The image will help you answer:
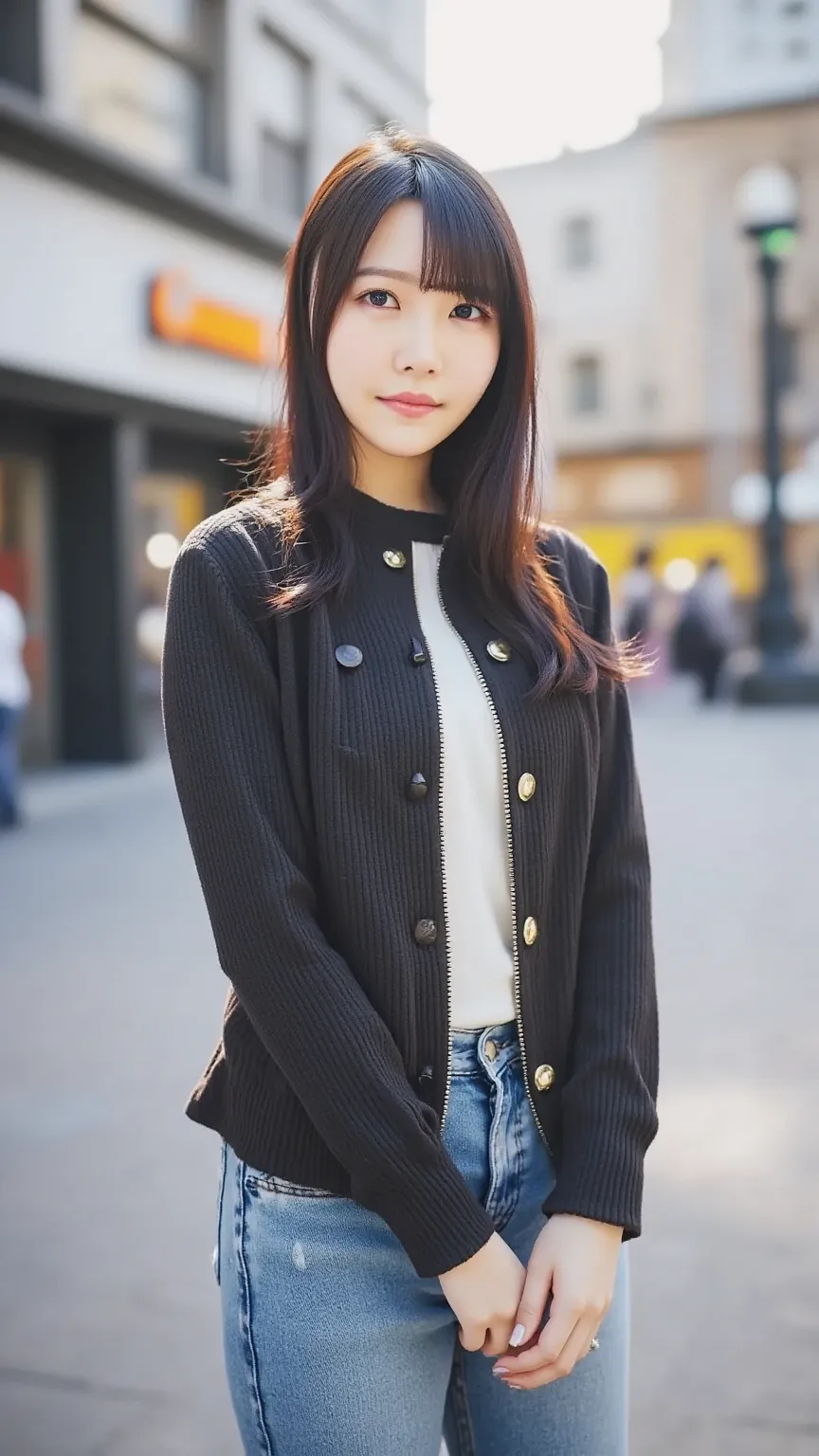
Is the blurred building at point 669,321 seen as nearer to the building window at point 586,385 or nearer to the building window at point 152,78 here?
the building window at point 586,385

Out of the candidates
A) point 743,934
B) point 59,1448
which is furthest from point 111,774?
point 59,1448

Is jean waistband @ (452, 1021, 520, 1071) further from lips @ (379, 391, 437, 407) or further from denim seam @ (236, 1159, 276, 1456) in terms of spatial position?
lips @ (379, 391, 437, 407)

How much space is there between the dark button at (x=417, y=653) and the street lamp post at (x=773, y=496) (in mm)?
14653

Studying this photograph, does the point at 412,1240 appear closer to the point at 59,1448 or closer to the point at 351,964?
the point at 351,964

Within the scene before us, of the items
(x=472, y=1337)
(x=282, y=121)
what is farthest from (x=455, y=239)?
(x=282, y=121)

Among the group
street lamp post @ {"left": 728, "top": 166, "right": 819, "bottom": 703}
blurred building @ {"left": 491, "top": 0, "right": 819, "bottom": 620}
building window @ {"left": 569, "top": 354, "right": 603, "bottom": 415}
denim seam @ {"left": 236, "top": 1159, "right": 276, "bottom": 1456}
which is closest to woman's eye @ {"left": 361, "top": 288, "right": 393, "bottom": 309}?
denim seam @ {"left": 236, "top": 1159, "right": 276, "bottom": 1456}

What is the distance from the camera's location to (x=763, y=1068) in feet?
14.9

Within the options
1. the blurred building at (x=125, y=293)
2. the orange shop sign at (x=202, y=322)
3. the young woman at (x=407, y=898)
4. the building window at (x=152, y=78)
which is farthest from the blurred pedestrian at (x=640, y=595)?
the young woman at (x=407, y=898)

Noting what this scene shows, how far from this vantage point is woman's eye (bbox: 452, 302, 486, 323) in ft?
5.30

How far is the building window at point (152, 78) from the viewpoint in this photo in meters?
12.4

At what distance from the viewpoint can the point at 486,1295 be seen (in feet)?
4.66

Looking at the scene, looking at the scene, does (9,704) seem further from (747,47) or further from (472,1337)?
(747,47)

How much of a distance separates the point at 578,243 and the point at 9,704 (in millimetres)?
31967

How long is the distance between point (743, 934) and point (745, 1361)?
11.4 ft
